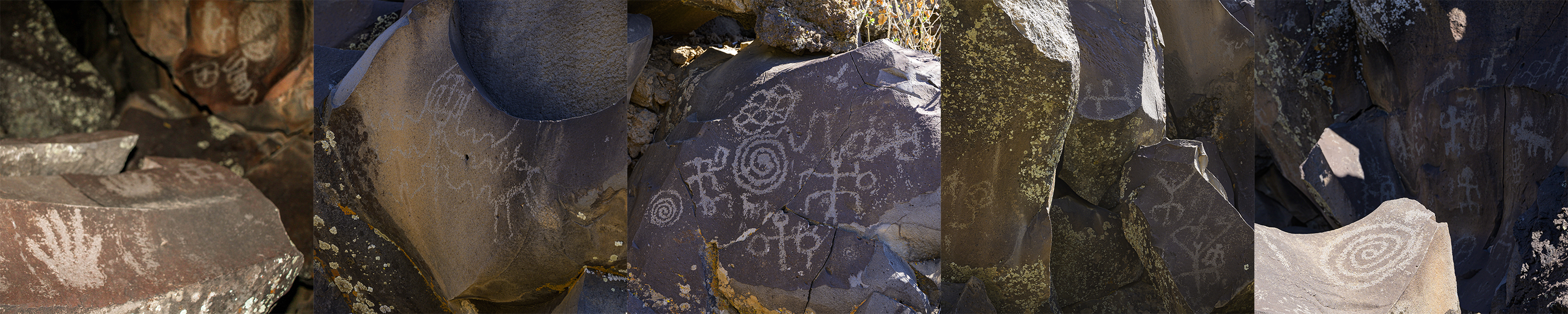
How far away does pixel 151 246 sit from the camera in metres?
1.62

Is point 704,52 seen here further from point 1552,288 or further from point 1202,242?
point 1552,288

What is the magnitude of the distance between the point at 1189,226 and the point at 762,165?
1.00 metres

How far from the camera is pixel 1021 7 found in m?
1.63

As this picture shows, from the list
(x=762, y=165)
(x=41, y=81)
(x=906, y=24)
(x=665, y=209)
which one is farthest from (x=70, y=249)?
(x=906, y=24)

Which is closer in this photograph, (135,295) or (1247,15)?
(135,295)

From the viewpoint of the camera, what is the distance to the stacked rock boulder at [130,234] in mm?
1532

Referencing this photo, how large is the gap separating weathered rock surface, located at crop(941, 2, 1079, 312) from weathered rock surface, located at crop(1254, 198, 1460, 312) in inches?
21.9

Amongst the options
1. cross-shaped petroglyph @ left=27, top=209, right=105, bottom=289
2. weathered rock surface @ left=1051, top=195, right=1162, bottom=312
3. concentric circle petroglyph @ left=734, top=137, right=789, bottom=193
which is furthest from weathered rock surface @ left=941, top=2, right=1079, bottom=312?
cross-shaped petroglyph @ left=27, top=209, right=105, bottom=289

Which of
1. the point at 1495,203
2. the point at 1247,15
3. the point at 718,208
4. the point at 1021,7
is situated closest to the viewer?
the point at 718,208

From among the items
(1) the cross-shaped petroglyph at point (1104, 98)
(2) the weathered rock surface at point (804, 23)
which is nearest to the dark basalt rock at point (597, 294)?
(2) the weathered rock surface at point (804, 23)

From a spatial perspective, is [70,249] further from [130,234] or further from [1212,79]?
[1212,79]

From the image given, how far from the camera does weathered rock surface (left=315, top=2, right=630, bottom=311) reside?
5.08ft

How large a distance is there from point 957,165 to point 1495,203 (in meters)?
1.70

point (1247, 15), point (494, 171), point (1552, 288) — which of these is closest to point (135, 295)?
point (494, 171)
